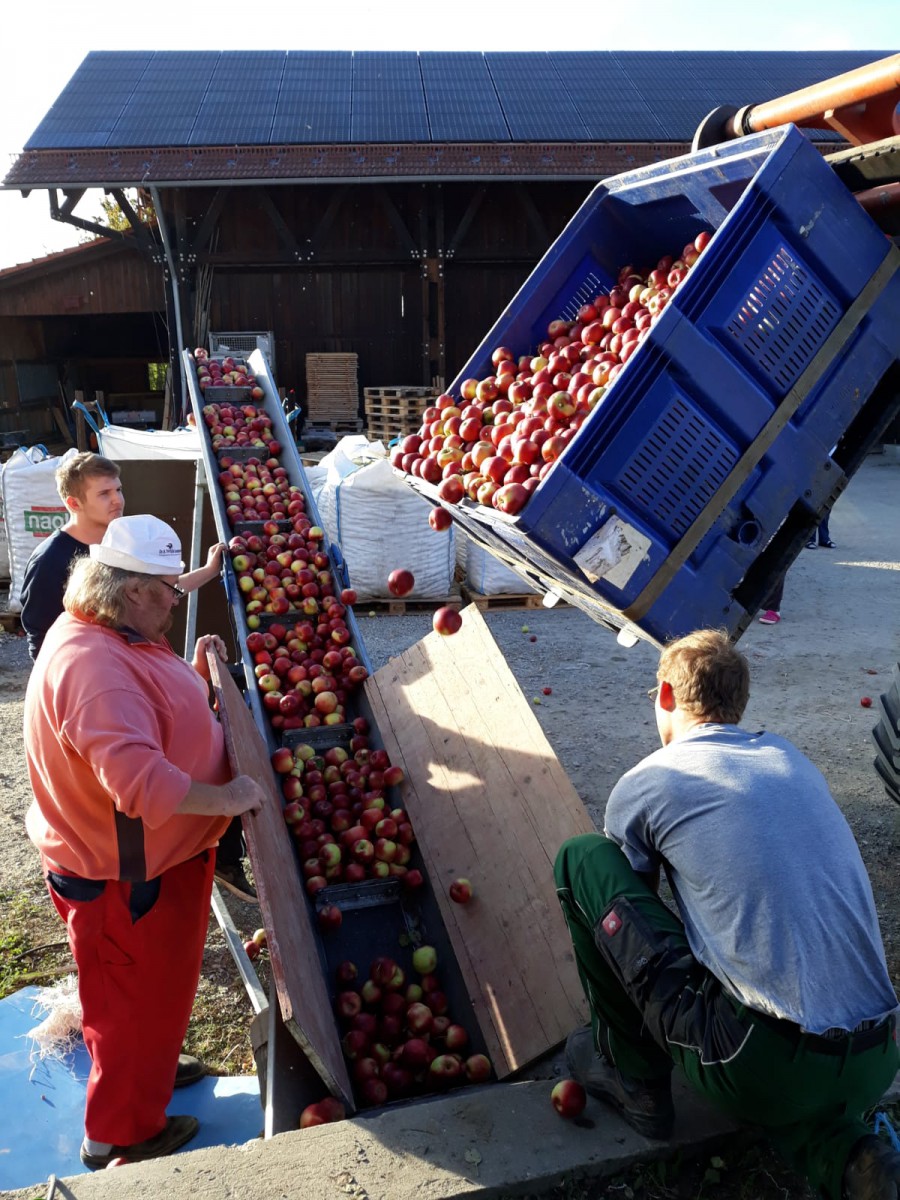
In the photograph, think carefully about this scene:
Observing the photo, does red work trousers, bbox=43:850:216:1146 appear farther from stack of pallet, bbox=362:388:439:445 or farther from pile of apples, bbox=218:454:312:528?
stack of pallet, bbox=362:388:439:445

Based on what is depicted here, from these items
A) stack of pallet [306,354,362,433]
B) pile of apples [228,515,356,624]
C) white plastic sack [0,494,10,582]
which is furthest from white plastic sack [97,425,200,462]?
stack of pallet [306,354,362,433]

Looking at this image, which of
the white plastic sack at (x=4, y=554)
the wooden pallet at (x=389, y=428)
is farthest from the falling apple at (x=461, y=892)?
the wooden pallet at (x=389, y=428)

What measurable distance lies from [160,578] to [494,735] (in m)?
1.45

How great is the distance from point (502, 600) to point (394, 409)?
6739 mm

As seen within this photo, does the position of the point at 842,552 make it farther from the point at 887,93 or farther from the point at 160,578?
the point at 160,578

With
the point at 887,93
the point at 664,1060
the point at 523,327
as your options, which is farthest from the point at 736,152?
the point at 664,1060

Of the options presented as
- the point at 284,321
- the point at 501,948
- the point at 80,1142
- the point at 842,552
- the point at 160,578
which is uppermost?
the point at 160,578

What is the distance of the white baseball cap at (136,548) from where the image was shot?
2.87m

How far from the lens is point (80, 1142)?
3.01 m

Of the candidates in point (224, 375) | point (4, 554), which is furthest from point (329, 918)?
point (4, 554)

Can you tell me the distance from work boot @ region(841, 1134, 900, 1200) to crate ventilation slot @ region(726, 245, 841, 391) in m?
2.16

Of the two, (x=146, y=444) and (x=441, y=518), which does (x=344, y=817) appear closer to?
(x=441, y=518)

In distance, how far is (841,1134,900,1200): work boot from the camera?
84.8 inches

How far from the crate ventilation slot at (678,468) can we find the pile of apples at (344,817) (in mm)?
1796
